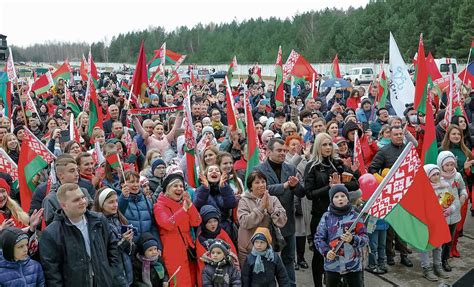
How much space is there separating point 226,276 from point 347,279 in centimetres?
116

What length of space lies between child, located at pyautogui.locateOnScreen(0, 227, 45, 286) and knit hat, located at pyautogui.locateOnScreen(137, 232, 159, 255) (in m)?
1.01

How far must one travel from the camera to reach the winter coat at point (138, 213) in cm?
472

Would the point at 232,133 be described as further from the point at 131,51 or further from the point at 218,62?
the point at 131,51

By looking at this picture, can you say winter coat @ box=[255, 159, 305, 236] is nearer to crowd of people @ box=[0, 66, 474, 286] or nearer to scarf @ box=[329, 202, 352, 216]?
crowd of people @ box=[0, 66, 474, 286]

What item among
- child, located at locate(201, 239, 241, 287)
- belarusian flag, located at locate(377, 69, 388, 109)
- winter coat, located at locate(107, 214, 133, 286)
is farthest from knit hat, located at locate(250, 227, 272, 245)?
belarusian flag, located at locate(377, 69, 388, 109)

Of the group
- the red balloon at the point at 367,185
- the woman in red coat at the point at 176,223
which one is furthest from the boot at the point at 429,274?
the woman in red coat at the point at 176,223

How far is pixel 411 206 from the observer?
4.52 meters

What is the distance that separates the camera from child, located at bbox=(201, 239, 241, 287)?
15.1 ft

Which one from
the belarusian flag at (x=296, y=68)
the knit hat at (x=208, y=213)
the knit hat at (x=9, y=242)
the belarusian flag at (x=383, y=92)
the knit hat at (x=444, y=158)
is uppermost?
the belarusian flag at (x=296, y=68)

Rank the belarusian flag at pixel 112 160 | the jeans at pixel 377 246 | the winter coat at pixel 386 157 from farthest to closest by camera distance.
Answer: the winter coat at pixel 386 157, the jeans at pixel 377 246, the belarusian flag at pixel 112 160

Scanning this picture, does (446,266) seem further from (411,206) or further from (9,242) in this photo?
(9,242)

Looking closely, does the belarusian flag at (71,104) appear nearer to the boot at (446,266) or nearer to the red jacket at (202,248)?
the red jacket at (202,248)

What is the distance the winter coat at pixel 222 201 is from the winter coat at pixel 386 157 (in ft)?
7.37

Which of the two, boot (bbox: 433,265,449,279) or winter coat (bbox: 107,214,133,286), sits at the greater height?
winter coat (bbox: 107,214,133,286)
